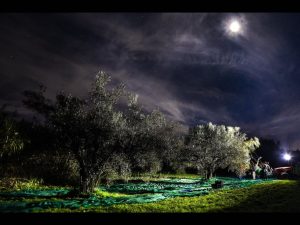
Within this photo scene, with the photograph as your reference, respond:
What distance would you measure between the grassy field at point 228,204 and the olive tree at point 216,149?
15523mm

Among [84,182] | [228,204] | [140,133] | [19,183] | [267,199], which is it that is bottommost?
[228,204]

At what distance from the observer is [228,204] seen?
635 inches

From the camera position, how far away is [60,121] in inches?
695

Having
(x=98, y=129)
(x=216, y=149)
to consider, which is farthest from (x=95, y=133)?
(x=216, y=149)

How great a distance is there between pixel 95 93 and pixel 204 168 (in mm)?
22234

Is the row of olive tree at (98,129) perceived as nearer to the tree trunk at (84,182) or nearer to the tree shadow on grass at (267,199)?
the tree trunk at (84,182)

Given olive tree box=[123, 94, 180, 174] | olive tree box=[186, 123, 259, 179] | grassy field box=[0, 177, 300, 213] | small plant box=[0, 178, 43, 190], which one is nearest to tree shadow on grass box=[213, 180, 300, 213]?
grassy field box=[0, 177, 300, 213]

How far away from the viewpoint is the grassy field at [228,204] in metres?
14.5

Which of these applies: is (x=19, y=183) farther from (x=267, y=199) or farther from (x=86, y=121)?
(x=267, y=199)

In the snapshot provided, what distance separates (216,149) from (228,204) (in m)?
20.4

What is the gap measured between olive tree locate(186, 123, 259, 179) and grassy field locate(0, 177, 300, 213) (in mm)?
15523

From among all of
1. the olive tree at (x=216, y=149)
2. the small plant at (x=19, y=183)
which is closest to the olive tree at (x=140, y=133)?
the small plant at (x=19, y=183)

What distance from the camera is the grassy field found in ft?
47.4
